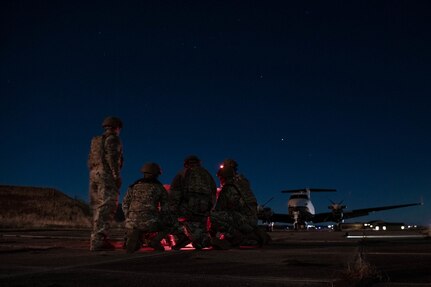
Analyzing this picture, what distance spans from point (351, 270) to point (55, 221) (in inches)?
1429

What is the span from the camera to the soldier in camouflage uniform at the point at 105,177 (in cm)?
923

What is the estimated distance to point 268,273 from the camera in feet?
16.1

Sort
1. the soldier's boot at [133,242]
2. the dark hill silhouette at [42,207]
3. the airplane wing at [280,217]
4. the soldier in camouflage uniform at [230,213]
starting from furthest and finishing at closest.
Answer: the airplane wing at [280,217], the dark hill silhouette at [42,207], the soldier in camouflage uniform at [230,213], the soldier's boot at [133,242]

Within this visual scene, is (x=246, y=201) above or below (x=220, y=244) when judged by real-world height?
above

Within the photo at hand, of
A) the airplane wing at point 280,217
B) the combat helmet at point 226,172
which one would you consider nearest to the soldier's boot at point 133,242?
the combat helmet at point 226,172

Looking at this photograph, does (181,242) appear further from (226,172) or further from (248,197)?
(248,197)

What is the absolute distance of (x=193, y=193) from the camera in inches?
402

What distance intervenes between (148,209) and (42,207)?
35.0 meters

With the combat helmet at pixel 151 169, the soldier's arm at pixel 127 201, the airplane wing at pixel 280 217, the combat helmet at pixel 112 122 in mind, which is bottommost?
the airplane wing at pixel 280 217

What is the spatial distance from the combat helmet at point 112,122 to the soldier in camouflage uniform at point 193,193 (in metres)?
1.88

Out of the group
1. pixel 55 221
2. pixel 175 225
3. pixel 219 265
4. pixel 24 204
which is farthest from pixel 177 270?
pixel 24 204

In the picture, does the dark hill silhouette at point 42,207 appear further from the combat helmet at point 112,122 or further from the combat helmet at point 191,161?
the combat helmet at point 112,122

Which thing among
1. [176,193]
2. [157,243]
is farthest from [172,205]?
[157,243]

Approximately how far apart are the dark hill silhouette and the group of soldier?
26.4 m
